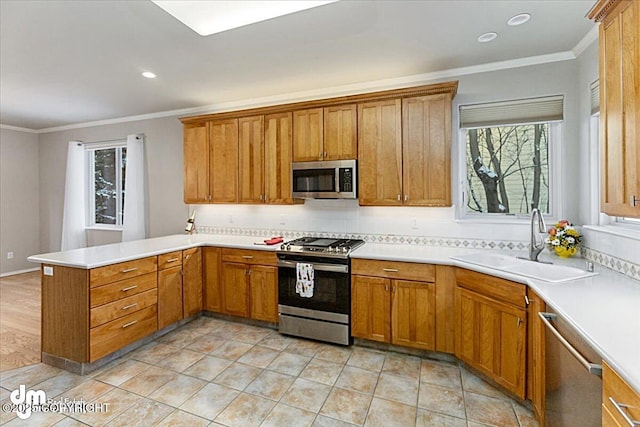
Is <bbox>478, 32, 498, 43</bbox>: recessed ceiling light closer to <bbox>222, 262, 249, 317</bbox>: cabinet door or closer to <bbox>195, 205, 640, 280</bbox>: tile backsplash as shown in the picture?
<bbox>195, 205, 640, 280</bbox>: tile backsplash

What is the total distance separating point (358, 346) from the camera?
295 centimetres

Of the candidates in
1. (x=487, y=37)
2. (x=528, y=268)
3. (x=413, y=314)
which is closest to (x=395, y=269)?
(x=413, y=314)

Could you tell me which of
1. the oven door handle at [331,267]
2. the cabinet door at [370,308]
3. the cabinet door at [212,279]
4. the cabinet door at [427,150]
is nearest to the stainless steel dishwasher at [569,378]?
the cabinet door at [370,308]

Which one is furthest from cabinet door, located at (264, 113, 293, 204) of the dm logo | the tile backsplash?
the dm logo

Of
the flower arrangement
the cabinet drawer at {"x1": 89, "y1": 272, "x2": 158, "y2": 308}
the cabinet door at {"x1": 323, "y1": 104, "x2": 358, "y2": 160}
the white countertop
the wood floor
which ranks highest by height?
the cabinet door at {"x1": 323, "y1": 104, "x2": 358, "y2": 160}

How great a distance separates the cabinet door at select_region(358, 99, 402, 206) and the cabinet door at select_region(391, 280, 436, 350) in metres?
0.82

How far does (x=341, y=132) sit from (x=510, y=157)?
167 cm

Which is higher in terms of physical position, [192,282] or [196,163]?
[196,163]

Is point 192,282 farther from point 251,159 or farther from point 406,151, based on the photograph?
point 406,151

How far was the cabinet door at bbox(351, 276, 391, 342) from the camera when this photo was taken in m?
2.79

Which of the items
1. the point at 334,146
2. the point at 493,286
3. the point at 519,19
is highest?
the point at 519,19

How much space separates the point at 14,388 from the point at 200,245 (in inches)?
70.5

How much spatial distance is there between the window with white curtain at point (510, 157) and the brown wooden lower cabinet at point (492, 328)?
1.03 meters

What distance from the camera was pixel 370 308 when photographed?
2.84 metres
